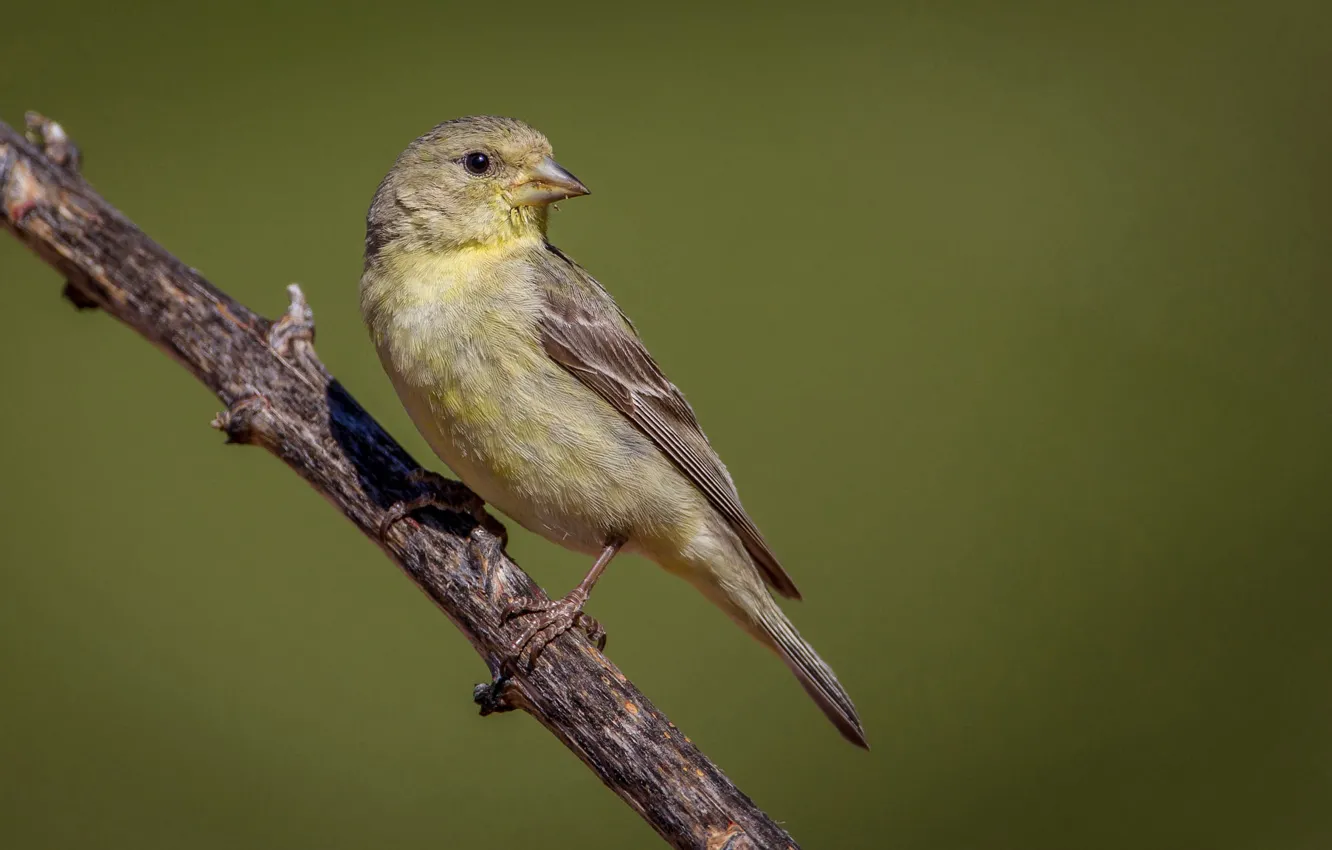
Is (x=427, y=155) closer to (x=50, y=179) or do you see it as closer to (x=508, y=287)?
(x=508, y=287)

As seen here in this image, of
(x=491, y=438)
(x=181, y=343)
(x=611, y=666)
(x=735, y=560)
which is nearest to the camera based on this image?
(x=611, y=666)

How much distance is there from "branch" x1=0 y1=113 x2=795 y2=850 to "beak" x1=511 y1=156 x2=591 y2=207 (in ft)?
2.45

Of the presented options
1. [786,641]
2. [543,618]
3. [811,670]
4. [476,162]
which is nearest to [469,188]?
[476,162]

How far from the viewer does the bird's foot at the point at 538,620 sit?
2.89 meters

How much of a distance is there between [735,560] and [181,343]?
1.82 m

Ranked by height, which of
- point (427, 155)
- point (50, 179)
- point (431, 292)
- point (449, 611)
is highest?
point (427, 155)

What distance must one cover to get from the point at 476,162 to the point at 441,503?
1.06m

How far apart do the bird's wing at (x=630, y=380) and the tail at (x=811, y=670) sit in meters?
0.13

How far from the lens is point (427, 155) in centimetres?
345

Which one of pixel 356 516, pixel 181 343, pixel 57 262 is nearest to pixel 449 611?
pixel 356 516

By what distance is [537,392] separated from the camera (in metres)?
3.19

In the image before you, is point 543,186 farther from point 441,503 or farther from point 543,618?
point 543,618

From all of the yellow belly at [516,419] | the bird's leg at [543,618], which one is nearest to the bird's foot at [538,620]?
the bird's leg at [543,618]

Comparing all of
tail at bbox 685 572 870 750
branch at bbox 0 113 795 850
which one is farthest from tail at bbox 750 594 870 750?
branch at bbox 0 113 795 850
